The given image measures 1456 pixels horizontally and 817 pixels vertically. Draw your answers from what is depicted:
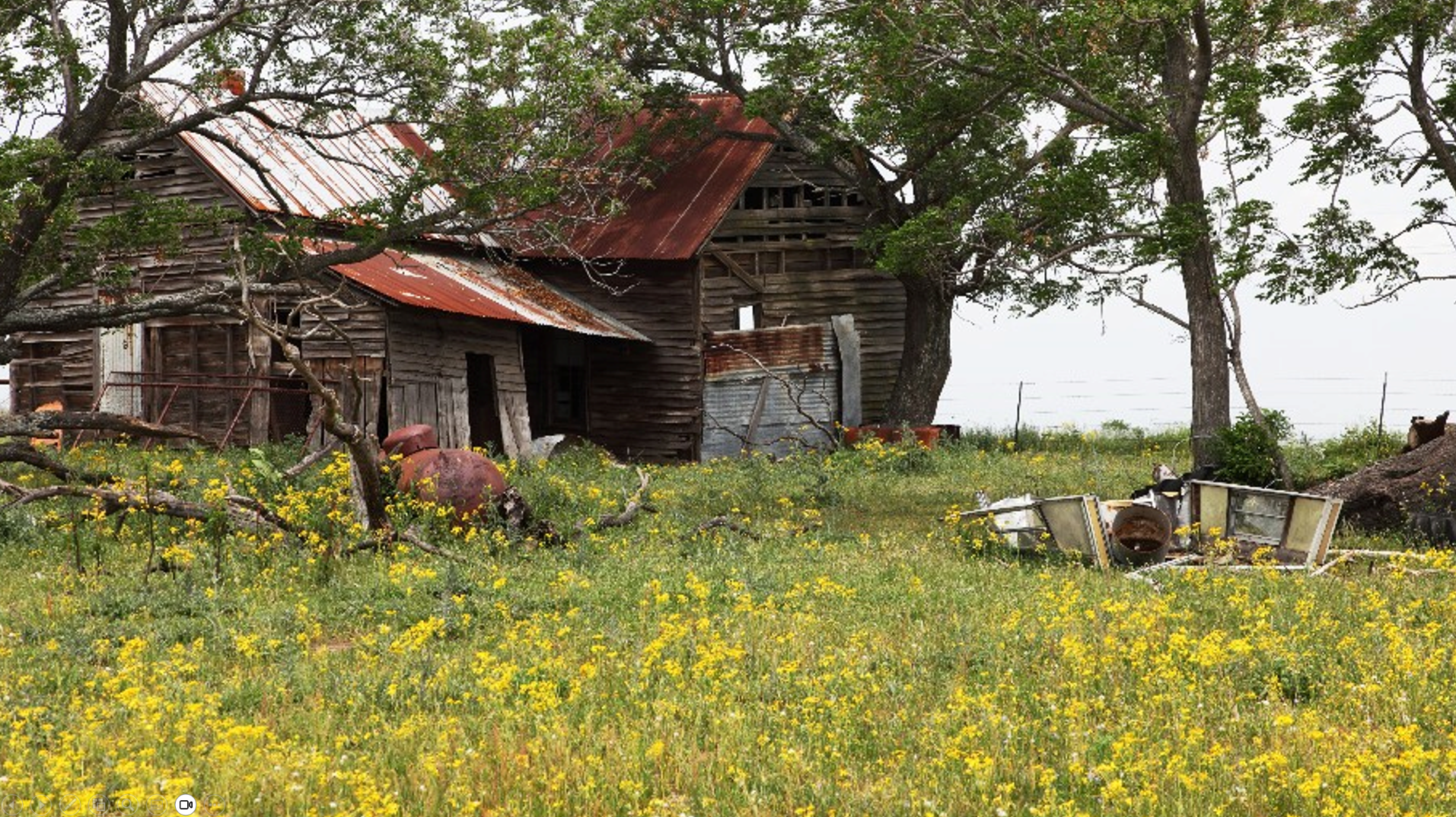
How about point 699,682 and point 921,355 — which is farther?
point 921,355

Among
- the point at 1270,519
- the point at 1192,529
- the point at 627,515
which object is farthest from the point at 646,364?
the point at 1270,519

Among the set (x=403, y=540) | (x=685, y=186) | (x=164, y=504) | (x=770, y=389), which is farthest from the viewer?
(x=685, y=186)

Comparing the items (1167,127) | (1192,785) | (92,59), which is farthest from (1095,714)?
(92,59)

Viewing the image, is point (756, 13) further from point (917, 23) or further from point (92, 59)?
point (92, 59)

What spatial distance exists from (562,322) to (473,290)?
1725mm

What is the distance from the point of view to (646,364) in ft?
95.3

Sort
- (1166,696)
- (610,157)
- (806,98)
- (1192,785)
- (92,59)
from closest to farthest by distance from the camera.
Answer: (1192,785), (1166,696), (92,59), (806,98), (610,157)

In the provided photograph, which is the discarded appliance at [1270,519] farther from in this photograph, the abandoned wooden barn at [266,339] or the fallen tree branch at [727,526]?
the abandoned wooden barn at [266,339]

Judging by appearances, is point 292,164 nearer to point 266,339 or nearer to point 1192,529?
point 266,339

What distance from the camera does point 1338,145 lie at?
1989 centimetres

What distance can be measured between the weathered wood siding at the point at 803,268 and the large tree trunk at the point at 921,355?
23.8 inches

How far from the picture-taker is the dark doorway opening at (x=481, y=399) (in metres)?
28.6

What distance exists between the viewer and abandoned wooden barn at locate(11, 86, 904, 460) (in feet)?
80.6

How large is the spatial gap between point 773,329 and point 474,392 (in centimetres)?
616
